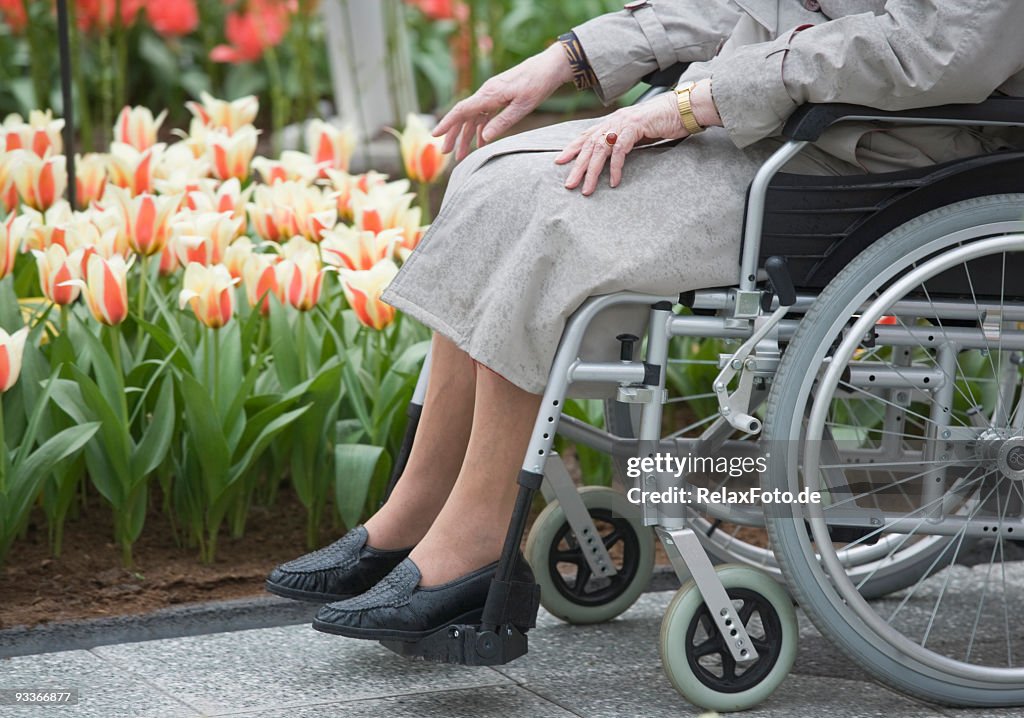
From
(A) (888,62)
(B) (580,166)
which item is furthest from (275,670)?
(A) (888,62)

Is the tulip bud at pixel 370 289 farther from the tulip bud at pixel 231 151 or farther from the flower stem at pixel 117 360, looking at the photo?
the tulip bud at pixel 231 151

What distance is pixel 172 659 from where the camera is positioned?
2229 mm

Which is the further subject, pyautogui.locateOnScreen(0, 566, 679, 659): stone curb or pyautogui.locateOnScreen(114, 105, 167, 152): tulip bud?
pyautogui.locateOnScreen(114, 105, 167, 152): tulip bud

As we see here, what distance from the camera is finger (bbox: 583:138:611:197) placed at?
1.94 m

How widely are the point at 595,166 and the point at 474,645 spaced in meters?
0.68

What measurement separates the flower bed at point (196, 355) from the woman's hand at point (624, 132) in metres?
0.61

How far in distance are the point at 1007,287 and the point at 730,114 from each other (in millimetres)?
497

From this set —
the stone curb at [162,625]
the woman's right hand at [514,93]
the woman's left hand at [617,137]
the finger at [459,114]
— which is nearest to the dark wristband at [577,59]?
the woman's right hand at [514,93]

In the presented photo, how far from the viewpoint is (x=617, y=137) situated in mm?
1967

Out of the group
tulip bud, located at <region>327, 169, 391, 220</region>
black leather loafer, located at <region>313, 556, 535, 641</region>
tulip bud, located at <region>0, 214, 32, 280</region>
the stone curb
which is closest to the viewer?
black leather loafer, located at <region>313, 556, 535, 641</region>

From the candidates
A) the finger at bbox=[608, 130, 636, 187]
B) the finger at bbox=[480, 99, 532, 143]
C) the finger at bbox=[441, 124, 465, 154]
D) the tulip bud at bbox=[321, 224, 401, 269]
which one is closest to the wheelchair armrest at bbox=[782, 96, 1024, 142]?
the finger at bbox=[608, 130, 636, 187]

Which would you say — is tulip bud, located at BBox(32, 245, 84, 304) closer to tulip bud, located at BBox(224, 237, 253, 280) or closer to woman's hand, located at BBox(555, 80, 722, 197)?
tulip bud, located at BBox(224, 237, 253, 280)

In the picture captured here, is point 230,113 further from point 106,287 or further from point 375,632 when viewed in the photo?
point 375,632

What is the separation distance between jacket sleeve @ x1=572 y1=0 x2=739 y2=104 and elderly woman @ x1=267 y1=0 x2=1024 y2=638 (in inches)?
6.6
